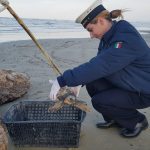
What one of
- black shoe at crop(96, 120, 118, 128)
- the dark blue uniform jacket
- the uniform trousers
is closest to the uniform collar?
the dark blue uniform jacket

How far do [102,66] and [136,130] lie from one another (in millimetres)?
994

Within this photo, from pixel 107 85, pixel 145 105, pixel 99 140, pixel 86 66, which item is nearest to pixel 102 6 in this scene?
pixel 86 66

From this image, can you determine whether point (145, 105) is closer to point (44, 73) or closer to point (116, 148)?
point (116, 148)

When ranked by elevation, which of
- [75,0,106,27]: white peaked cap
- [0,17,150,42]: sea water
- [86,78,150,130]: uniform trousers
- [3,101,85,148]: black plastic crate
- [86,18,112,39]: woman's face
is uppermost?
[75,0,106,27]: white peaked cap

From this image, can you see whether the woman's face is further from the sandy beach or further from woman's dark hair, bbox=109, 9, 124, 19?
the sandy beach

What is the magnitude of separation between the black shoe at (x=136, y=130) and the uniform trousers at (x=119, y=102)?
4 cm

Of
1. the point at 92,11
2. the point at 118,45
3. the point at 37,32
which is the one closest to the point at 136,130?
the point at 118,45

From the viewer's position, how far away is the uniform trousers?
389cm

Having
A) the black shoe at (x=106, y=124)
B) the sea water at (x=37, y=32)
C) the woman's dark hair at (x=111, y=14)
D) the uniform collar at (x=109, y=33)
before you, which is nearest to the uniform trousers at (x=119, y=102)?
the black shoe at (x=106, y=124)

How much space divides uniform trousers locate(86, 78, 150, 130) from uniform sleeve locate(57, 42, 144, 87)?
17.7 inches

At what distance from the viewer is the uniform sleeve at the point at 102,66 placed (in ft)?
11.5

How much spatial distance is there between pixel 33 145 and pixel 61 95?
0.61m

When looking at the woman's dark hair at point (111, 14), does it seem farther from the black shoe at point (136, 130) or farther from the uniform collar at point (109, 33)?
the black shoe at point (136, 130)

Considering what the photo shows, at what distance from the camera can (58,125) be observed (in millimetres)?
3580
